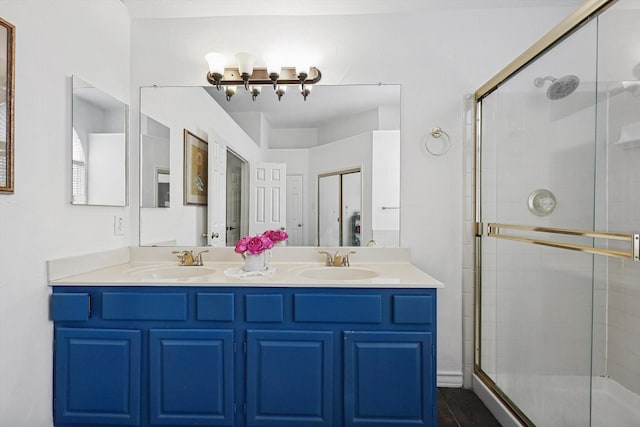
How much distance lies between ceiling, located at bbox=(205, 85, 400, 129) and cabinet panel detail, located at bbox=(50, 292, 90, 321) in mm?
1397

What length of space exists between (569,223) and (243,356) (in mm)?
1574

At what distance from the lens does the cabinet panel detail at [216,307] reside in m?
1.59

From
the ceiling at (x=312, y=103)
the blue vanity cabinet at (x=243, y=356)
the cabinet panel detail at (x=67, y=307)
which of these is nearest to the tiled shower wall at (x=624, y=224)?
the blue vanity cabinet at (x=243, y=356)

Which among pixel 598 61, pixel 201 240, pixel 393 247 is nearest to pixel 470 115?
pixel 598 61

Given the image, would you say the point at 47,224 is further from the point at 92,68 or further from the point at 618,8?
the point at 618,8

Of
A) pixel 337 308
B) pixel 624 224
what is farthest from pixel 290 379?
pixel 624 224

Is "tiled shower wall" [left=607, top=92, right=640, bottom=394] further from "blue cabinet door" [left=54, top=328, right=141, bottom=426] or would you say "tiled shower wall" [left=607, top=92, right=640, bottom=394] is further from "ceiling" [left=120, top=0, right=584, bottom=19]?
"blue cabinet door" [left=54, top=328, right=141, bottom=426]

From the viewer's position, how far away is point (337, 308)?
158cm

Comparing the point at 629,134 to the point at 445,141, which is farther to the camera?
the point at 445,141

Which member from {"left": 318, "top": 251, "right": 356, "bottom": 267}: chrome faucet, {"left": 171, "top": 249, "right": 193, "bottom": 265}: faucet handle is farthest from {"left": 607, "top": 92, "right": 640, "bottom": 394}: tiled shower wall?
{"left": 171, "top": 249, "right": 193, "bottom": 265}: faucet handle

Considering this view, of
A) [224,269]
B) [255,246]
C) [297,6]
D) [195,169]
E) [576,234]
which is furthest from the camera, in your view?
[195,169]

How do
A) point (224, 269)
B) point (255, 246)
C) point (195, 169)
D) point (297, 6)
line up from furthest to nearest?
point (195, 169) < point (297, 6) < point (224, 269) < point (255, 246)

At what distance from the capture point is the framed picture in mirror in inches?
87.3

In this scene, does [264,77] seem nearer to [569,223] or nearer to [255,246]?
[255,246]
